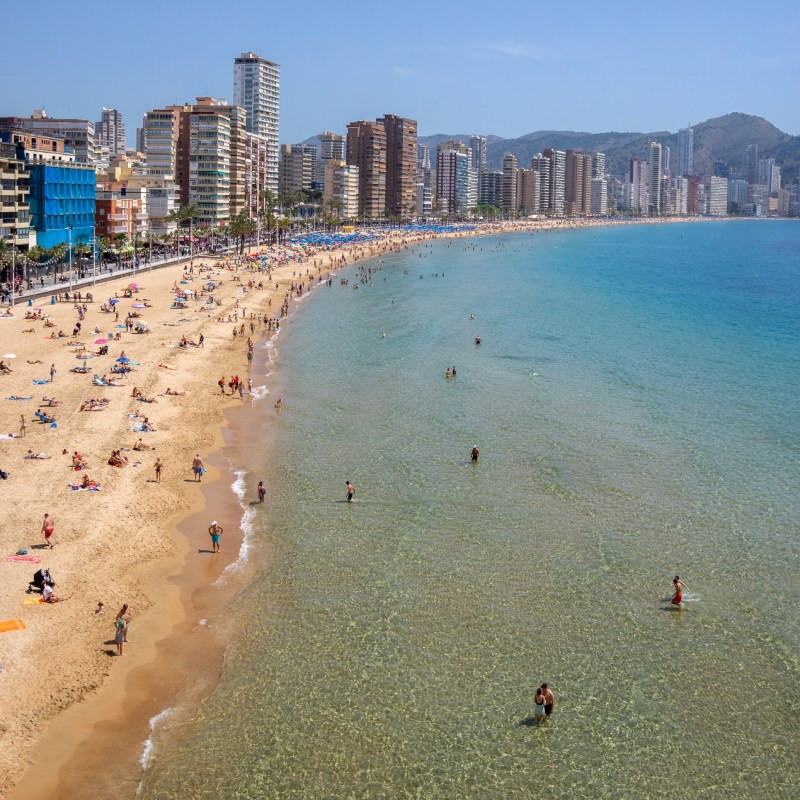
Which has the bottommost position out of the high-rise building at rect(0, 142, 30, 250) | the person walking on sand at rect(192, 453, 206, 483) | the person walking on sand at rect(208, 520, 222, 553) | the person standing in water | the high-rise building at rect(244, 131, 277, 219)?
the person standing in water

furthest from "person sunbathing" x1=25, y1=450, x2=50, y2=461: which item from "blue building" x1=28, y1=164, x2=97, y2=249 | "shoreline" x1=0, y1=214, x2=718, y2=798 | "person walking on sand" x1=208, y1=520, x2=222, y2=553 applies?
"blue building" x1=28, y1=164, x2=97, y2=249

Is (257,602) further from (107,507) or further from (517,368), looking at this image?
(517,368)

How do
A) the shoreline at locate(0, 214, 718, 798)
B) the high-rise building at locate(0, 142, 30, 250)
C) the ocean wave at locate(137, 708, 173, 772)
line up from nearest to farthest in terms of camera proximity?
1. the shoreline at locate(0, 214, 718, 798)
2. the ocean wave at locate(137, 708, 173, 772)
3. the high-rise building at locate(0, 142, 30, 250)

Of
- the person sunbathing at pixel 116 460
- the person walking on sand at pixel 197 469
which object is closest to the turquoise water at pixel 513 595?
the person walking on sand at pixel 197 469

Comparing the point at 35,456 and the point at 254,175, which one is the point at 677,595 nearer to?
the point at 35,456

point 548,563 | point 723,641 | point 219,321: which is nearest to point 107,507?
point 548,563

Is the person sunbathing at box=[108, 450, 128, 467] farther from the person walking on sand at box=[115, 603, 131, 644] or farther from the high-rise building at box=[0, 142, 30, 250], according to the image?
the high-rise building at box=[0, 142, 30, 250]

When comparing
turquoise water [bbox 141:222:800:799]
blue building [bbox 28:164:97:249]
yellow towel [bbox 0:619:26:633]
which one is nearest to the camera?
turquoise water [bbox 141:222:800:799]
